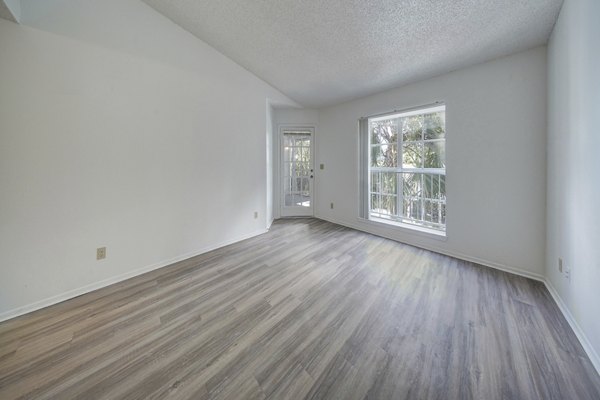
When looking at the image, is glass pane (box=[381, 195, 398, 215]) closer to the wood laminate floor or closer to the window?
the window

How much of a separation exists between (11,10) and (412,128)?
413 centimetres

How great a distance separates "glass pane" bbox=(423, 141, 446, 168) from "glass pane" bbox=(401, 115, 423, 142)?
21 cm

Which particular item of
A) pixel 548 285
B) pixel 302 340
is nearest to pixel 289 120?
pixel 302 340

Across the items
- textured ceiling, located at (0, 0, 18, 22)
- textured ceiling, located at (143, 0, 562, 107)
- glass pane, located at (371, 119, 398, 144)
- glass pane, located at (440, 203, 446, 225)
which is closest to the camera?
textured ceiling, located at (0, 0, 18, 22)

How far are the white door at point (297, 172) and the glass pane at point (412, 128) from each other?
6.25 feet

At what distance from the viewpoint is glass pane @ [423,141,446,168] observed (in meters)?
2.95

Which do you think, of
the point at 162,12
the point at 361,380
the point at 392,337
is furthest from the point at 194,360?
the point at 162,12

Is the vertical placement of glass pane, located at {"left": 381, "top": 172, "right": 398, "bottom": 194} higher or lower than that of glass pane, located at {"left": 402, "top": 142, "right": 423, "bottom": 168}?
lower

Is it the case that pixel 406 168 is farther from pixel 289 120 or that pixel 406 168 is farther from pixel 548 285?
pixel 289 120

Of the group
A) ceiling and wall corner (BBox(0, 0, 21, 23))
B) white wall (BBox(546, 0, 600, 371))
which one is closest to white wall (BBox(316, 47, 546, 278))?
white wall (BBox(546, 0, 600, 371))

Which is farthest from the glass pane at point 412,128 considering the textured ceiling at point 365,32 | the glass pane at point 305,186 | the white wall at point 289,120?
the glass pane at point 305,186

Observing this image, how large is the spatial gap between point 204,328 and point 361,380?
3.49ft

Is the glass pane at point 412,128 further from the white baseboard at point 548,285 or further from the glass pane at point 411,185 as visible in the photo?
the white baseboard at point 548,285

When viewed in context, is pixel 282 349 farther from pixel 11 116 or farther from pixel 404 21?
pixel 404 21
